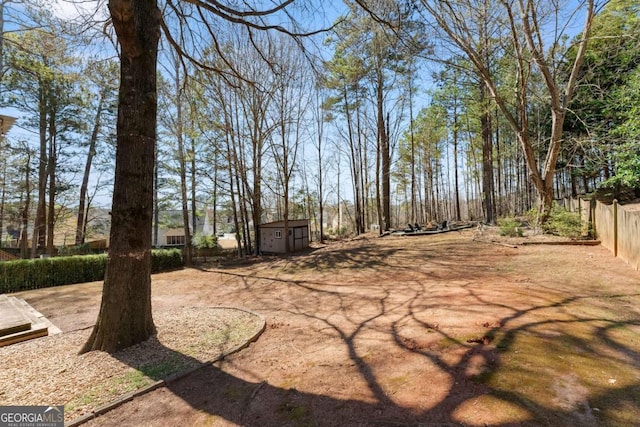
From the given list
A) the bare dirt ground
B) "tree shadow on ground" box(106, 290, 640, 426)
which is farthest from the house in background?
"tree shadow on ground" box(106, 290, 640, 426)

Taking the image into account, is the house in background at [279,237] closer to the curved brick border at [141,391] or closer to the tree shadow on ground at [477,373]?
the tree shadow on ground at [477,373]

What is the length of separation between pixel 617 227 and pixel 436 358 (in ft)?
20.2

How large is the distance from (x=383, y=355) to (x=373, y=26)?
588 centimetres

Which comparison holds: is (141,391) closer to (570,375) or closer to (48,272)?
(570,375)

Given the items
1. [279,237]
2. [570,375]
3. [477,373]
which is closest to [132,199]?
[477,373]

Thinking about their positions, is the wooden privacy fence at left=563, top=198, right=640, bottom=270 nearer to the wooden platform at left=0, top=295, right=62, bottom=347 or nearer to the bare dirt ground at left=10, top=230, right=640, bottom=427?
the bare dirt ground at left=10, top=230, right=640, bottom=427

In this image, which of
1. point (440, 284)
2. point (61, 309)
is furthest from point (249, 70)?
point (440, 284)

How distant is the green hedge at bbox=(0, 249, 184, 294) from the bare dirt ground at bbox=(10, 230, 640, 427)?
4.00 m

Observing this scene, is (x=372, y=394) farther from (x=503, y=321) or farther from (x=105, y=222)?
(x=105, y=222)

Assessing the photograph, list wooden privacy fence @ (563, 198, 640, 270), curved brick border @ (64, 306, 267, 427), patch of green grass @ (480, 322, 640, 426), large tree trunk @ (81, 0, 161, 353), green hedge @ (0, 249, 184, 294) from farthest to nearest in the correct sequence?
1. green hedge @ (0, 249, 184, 294)
2. wooden privacy fence @ (563, 198, 640, 270)
3. large tree trunk @ (81, 0, 161, 353)
4. curved brick border @ (64, 306, 267, 427)
5. patch of green grass @ (480, 322, 640, 426)

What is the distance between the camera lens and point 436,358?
2.60 m

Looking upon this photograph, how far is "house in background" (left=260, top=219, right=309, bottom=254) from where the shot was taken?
14.8 m

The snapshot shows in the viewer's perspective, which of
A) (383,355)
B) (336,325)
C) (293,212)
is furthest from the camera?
(293,212)

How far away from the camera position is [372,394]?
7.23ft
